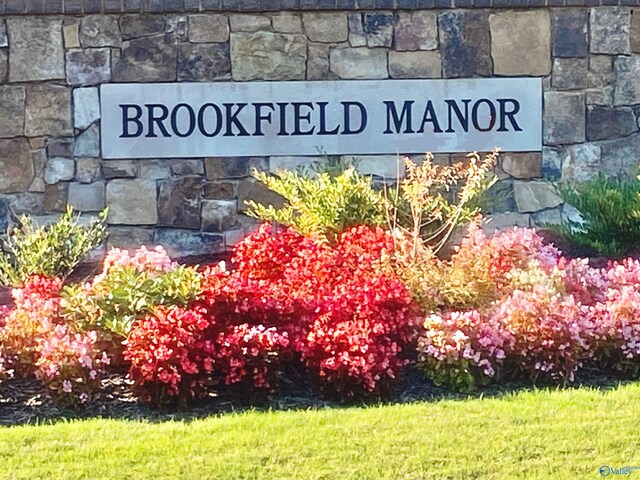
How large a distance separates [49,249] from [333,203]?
6.12 feet

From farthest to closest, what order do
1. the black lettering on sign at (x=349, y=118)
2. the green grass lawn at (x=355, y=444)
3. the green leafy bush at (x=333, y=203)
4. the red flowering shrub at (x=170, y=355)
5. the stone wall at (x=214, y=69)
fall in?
the black lettering on sign at (x=349, y=118)
the stone wall at (x=214, y=69)
the green leafy bush at (x=333, y=203)
the red flowering shrub at (x=170, y=355)
the green grass lawn at (x=355, y=444)

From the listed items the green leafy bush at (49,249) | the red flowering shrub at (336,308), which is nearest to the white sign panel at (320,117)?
the green leafy bush at (49,249)

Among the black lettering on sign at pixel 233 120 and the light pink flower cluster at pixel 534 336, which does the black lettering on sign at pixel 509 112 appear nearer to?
the black lettering on sign at pixel 233 120

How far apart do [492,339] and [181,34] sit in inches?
140

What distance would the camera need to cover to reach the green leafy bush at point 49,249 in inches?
273

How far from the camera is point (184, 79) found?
7.61 m

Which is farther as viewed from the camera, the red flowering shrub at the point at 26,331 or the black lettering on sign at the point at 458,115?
the black lettering on sign at the point at 458,115

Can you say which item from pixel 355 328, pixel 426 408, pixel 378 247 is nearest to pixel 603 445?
pixel 426 408

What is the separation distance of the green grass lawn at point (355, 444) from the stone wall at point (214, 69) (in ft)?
10.3

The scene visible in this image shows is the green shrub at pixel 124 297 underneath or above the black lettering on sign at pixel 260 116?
underneath

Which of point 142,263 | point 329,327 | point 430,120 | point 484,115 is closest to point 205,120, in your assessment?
point 430,120

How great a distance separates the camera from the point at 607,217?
6980mm

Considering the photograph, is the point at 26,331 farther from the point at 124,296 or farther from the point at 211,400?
the point at 211,400

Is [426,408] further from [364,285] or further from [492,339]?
[364,285]
